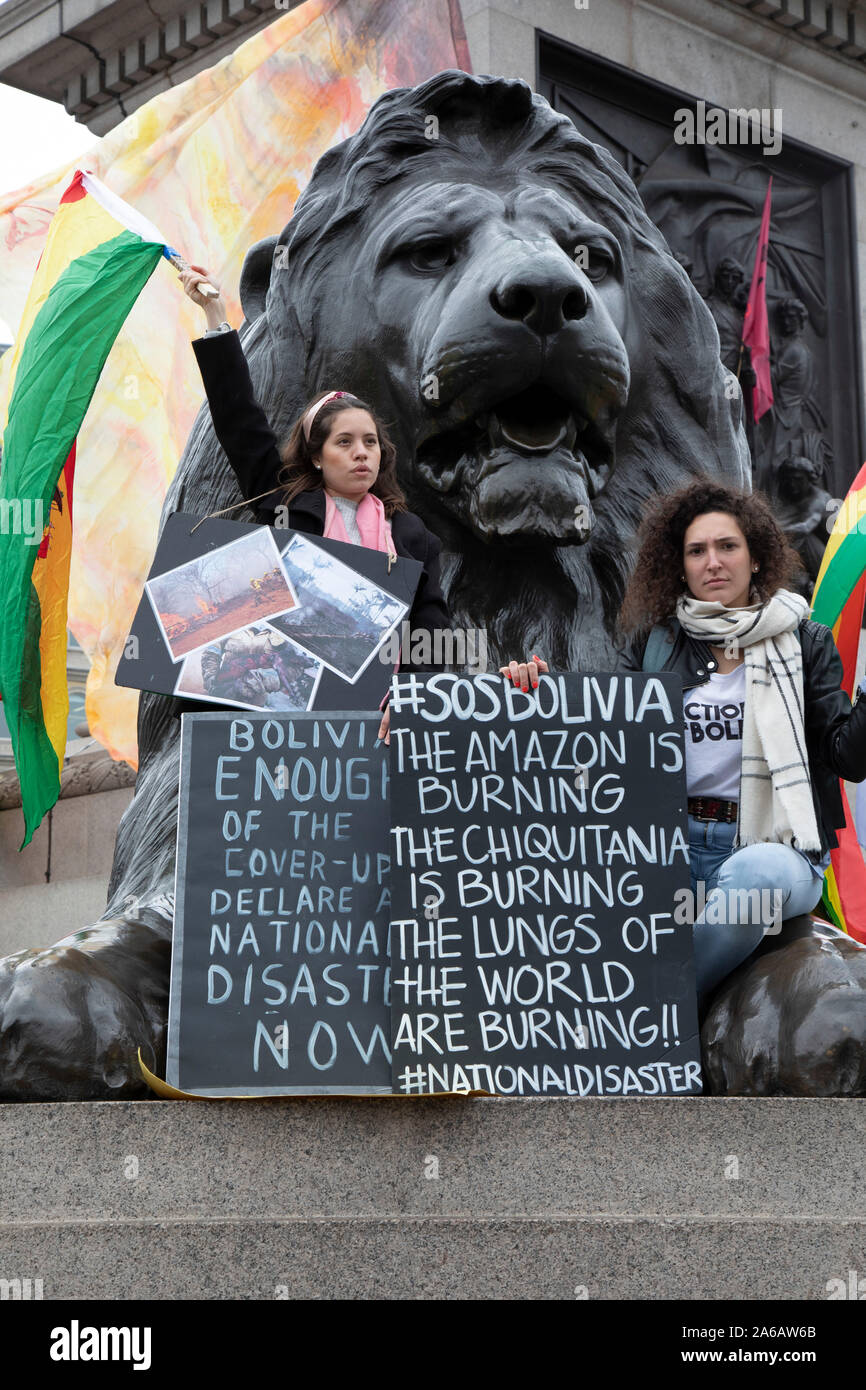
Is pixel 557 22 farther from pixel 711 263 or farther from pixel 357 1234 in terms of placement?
pixel 357 1234

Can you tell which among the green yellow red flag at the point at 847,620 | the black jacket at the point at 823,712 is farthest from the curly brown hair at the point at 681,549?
the green yellow red flag at the point at 847,620

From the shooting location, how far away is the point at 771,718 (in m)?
4.09

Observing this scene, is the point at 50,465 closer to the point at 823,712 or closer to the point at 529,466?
the point at 529,466

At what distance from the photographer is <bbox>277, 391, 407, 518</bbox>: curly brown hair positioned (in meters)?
4.60

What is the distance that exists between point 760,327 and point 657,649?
7.14m

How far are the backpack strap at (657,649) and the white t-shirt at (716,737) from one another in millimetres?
139

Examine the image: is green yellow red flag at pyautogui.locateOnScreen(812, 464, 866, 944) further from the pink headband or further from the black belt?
the pink headband

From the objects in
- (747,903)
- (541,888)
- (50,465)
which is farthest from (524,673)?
(50,465)

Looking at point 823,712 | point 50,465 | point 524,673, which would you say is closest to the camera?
point 524,673

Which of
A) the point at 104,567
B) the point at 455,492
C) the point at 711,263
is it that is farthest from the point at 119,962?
the point at 711,263

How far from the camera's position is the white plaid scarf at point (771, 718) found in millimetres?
4047

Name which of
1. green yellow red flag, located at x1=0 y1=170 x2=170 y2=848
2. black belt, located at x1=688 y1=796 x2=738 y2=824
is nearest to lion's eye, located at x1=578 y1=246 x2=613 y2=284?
green yellow red flag, located at x1=0 y1=170 x2=170 y2=848

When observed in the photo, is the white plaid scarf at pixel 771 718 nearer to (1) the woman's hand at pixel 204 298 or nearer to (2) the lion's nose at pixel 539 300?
(2) the lion's nose at pixel 539 300

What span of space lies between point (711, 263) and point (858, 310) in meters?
1.10
